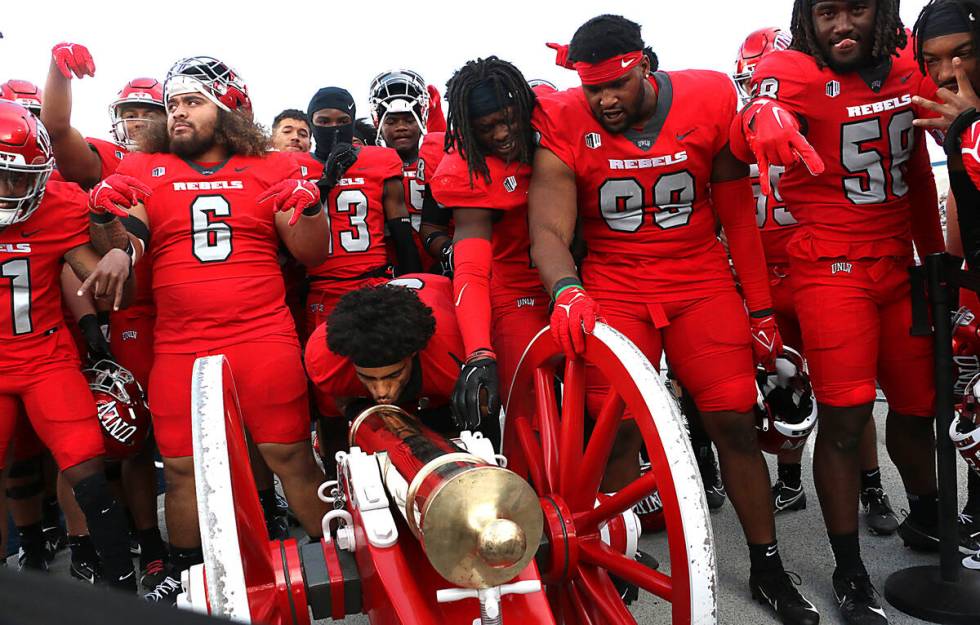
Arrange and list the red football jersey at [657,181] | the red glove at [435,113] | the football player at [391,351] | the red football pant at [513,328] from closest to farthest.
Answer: the football player at [391,351], the red football jersey at [657,181], the red football pant at [513,328], the red glove at [435,113]

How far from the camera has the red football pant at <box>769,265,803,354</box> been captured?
3.54 metres

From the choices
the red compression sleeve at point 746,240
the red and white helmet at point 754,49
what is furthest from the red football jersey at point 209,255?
the red and white helmet at point 754,49

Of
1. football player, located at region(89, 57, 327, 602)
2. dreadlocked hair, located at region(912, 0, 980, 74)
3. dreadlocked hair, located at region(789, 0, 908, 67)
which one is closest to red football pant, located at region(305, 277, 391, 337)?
football player, located at region(89, 57, 327, 602)

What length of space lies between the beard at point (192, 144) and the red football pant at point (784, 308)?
2.39 metres

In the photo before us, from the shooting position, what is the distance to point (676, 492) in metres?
1.62

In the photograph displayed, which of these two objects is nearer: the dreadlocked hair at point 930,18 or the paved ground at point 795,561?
the dreadlocked hair at point 930,18

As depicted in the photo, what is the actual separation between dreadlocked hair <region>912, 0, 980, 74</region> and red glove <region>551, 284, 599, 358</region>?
132cm

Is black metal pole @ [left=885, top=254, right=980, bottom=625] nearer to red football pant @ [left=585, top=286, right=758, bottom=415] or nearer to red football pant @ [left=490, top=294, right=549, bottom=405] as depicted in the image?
red football pant @ [left=585, top=286, right=758, bottom=415]

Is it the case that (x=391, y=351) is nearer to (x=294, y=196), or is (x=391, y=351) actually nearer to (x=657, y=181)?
(x=294, y=196)

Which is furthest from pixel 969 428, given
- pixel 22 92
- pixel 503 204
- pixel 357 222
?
pixel 22 92

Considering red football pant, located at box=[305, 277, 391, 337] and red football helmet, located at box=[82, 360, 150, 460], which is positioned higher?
red football pant, located at box=[305, 277, 391, 337]

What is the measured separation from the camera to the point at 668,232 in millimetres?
2830

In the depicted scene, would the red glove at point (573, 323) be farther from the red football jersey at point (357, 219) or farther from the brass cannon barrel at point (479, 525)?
the red football jersey at point (357, 219)

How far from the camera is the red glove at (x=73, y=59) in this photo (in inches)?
130
